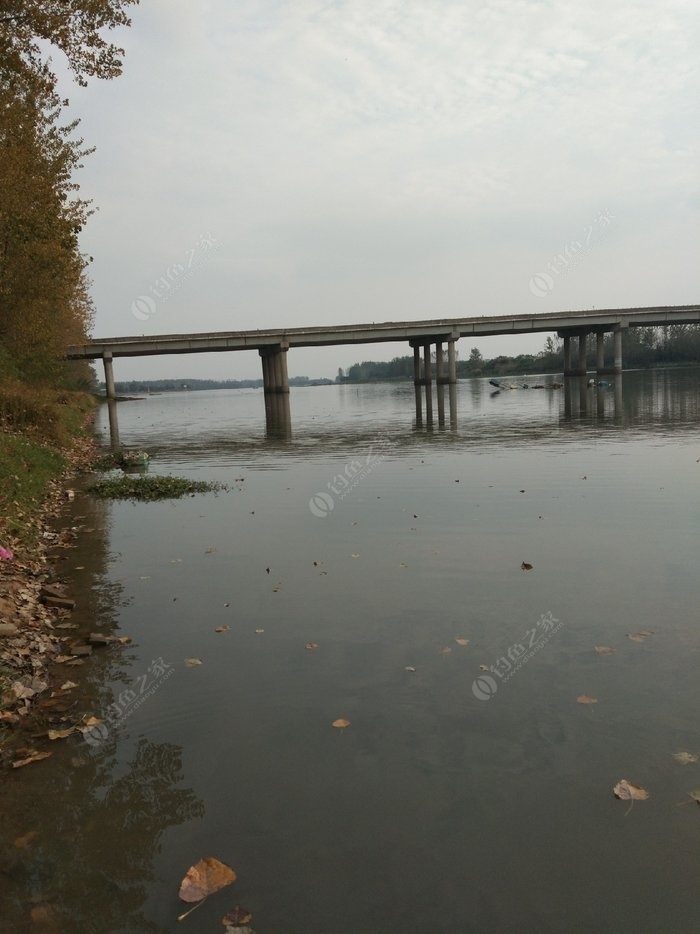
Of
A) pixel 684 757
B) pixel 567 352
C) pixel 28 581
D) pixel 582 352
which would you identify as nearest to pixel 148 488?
pixel 28 581

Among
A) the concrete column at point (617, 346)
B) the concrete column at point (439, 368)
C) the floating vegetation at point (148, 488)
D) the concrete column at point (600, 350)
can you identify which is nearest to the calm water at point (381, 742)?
the floating vegetation at point (148, 488)

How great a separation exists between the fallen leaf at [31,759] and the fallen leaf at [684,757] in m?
4.49

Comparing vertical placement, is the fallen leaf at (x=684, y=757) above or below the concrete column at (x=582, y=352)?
below

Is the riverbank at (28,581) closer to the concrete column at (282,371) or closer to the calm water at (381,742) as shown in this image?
the calm water at (381,742)

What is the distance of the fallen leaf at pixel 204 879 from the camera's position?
12.6 feet

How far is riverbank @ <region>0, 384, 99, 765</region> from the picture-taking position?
600 cm

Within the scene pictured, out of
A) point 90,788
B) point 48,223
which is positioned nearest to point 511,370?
point 48,223

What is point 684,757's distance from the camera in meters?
4.87

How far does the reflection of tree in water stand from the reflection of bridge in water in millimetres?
70875

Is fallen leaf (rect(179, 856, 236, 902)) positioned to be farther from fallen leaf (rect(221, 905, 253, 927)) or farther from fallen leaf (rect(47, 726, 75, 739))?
fallen leaf (rect(47, 726, 75, 739))

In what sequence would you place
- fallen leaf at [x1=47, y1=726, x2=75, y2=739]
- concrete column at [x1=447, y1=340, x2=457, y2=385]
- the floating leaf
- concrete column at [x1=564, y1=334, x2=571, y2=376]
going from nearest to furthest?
the floating leaf < fallen leaf at [x1=47, y1=726, x2=75, y2=739] < concrete column at [x1=447, y1=340, x2=457, y2=385] < concrete column at [x1=564, y1=334, x2=571, y2=376]

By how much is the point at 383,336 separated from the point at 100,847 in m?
88.0

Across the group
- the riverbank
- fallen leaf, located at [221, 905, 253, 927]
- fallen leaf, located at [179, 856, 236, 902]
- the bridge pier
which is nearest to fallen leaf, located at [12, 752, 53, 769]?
the riverbank

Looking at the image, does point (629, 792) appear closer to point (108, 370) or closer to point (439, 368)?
point (108, 370)
